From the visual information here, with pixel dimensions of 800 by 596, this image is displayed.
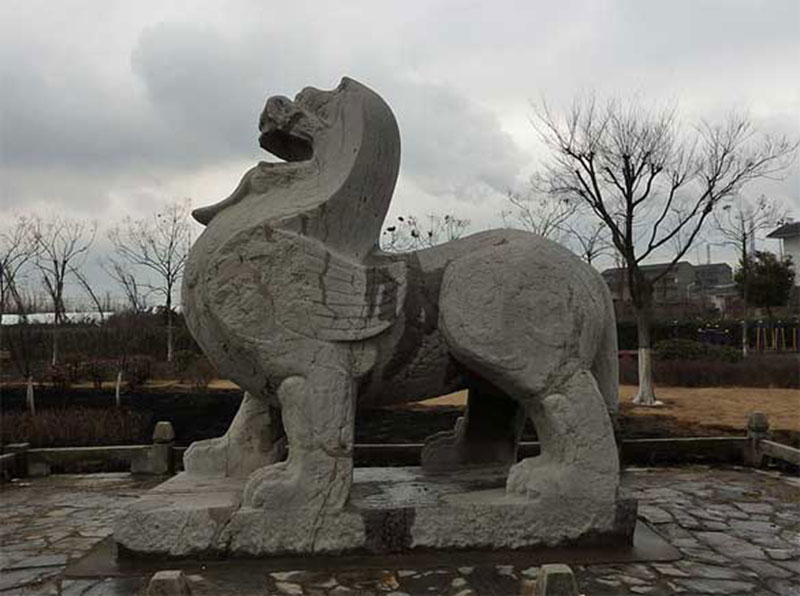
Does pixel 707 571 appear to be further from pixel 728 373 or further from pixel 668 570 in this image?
pixel 728 373

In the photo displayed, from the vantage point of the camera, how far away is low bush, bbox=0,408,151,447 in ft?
32.4

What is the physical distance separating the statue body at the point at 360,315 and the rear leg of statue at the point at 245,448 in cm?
9

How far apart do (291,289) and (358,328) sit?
431mm

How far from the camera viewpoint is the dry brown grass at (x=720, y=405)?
12242 mm

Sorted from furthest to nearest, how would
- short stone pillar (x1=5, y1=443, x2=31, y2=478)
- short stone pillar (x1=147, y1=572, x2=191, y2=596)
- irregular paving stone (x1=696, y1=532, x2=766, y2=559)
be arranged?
short stone pillar (x1=5, y1=443, x2=31, y2=478)
irregular paving stone (x1=696, y1=532, x2=766, y2=559)
short stone pillar (x1=147, y1=572, x2=191, y2=596)

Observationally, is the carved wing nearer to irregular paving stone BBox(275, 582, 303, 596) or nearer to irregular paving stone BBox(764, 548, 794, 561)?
irregular paving stone BBox(275, 582, 303, 596)

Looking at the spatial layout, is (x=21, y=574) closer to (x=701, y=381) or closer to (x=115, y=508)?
(x=115, y=508)

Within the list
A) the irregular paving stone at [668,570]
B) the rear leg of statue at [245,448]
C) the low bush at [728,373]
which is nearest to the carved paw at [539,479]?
the irregular paving stone at [668,570]

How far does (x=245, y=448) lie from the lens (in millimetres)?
4742

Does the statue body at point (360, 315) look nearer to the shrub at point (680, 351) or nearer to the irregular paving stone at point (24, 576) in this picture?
the irregular paving stone at point (24, 576)

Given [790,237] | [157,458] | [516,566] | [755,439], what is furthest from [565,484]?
[790,237]

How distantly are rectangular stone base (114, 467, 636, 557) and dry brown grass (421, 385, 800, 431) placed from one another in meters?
6.40

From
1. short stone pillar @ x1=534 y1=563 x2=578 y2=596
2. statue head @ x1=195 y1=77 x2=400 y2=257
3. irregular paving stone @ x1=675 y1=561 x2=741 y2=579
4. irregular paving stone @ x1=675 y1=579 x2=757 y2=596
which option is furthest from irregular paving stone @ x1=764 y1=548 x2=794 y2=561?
statue head @ x1=195 y1=77 x2=400 y2=257

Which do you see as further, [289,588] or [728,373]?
[728,373]
